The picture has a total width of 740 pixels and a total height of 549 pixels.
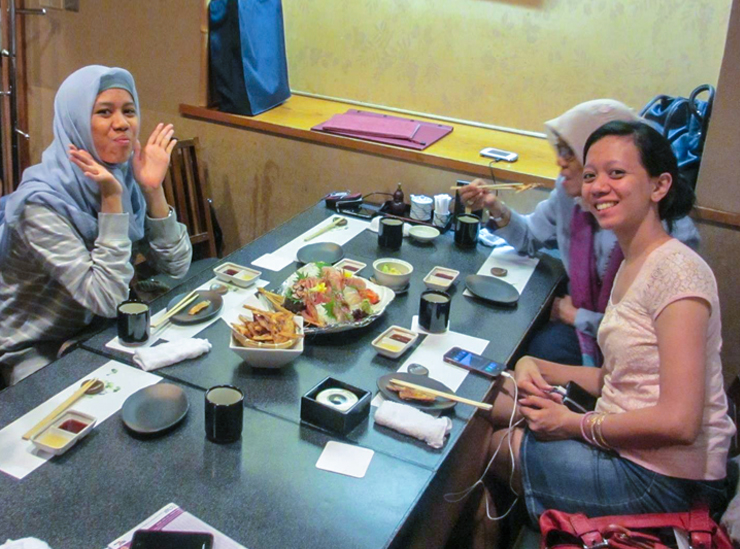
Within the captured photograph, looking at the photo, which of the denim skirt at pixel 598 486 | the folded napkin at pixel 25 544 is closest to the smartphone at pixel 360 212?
the denim skirt at pixel 598 486

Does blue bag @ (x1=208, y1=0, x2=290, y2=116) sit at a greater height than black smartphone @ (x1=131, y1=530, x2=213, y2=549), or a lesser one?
greater

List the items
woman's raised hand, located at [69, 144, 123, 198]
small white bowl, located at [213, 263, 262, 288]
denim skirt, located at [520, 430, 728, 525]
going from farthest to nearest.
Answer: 1. small white bowl, located at [213, 263, 262, 288]
2. woman's raised hand, located at [69, 144, 123, 198]
3. denim skirt, located at [520, 430, 728, 525]

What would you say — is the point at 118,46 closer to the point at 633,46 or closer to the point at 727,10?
the point at 633,46

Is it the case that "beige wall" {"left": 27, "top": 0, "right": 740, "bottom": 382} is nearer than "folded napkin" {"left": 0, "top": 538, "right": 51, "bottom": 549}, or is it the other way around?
"folded napkin" {"left": 0, "top": 538, "right": 51, "bottom": 549}

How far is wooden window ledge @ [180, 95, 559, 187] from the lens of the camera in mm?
2756

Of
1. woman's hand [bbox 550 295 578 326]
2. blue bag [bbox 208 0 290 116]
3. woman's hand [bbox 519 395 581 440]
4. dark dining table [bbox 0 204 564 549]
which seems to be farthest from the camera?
blue bag [bbox 208 0 290 116]

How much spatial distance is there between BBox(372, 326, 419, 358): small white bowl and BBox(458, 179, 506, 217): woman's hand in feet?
2.54

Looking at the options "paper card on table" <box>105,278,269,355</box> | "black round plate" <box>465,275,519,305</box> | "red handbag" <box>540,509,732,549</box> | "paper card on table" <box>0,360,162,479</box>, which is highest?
"black round plate" <box>465,275,519,305</box>

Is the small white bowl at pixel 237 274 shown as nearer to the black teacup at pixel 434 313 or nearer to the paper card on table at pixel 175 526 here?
the black teacup at pixel 434 313

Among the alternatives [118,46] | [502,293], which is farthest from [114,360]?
[118,46]

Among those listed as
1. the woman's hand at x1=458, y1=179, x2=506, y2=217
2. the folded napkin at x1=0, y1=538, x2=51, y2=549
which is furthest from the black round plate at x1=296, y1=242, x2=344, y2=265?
the folded napkin at x1=0, y1=538, x2=51, y2=549

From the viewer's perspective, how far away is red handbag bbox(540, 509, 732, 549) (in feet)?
4.36

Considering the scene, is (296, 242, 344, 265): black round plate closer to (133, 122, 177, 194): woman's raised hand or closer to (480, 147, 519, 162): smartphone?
(133, 122, 177, 194): woman's raised hand

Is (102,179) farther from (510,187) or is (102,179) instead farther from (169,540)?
(510,187)
